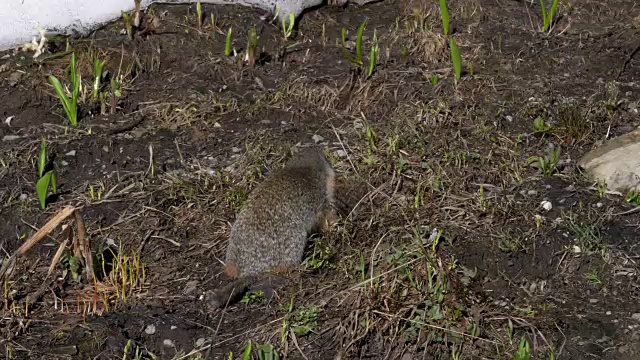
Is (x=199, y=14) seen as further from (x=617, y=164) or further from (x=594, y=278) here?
(x=594, y=278)

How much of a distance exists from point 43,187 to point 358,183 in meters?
1.86

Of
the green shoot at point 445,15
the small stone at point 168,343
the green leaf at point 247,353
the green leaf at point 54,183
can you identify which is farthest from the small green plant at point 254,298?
the green shoot at point 445,15

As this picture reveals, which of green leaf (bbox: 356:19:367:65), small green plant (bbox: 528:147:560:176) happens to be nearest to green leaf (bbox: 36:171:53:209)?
green leaf (bbox: 356:19:367:65)

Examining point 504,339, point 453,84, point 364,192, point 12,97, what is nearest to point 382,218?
point 364,192

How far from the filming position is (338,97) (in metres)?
6.09

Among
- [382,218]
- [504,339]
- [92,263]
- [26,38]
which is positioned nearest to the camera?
[504,339]

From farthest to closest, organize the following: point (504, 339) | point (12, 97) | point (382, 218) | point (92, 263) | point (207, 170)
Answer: point (12, 97) < point (207, 170) < point (382, 218) < point (92, 263) < point (504, 339)

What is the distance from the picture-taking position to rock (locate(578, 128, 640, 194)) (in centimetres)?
515

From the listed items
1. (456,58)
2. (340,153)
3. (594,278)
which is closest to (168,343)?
(340,153)

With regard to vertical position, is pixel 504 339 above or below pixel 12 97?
below

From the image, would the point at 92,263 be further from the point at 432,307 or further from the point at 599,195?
the point at 599,195

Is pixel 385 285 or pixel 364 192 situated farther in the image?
pixel 364 192

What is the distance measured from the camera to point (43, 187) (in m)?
5.02

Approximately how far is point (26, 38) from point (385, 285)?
12.0 feet
